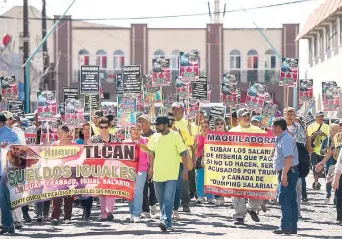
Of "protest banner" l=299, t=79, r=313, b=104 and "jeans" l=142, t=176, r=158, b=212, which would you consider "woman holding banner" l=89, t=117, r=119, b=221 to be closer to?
"jeans" l=142, t=176, r=158, b=212

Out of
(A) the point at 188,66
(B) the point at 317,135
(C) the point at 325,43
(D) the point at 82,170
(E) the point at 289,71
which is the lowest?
(D) the point at 82,170

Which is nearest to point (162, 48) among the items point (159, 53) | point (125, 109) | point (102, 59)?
point (159, 53)

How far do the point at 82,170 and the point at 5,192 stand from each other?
5.18 ft

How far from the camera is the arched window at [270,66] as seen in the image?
73562 millimetres

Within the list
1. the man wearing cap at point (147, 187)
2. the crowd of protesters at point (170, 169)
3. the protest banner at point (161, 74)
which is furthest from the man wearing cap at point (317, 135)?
the man wearing cap at point (147, 187)

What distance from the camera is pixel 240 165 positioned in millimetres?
17453

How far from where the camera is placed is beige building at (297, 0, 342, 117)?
41438 mm

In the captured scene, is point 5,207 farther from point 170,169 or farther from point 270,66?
point 270,66

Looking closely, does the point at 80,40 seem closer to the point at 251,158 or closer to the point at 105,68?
the point at 105,68

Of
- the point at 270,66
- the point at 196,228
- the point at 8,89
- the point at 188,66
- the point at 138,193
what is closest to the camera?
the point at 196,228

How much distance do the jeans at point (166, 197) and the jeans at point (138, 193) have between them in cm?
139

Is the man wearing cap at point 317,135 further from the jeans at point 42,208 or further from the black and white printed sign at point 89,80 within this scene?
the jeans at point 42,208

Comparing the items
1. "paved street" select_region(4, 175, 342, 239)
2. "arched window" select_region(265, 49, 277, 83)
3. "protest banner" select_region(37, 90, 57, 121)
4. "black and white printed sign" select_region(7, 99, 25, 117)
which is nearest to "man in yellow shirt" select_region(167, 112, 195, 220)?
"paved street" select_region(4, 175, 342, 239)

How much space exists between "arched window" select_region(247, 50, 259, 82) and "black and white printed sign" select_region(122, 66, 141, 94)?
156 ft
